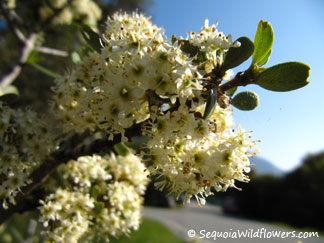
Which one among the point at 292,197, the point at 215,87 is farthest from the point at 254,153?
the point at 292,197

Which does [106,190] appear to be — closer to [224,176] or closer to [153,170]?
[153,170]

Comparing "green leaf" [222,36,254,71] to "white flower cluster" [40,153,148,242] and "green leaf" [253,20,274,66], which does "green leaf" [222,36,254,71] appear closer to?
"green leaf" [253,20,274,66]

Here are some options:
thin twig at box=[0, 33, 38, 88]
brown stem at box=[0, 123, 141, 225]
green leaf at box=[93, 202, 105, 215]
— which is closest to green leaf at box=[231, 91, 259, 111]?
brown stem at box=[0, 123, 141, 225]

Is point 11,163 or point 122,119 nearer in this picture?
point 122,119

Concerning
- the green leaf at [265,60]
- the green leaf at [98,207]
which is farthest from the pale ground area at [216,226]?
the green leaf at [98,207]

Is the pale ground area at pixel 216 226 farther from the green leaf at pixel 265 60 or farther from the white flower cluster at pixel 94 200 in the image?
the green leaf at pixel 265 60

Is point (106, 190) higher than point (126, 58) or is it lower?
lower
